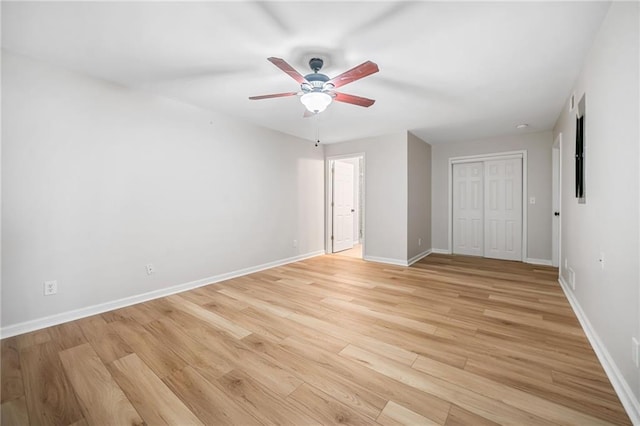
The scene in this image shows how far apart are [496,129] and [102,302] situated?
6.02m

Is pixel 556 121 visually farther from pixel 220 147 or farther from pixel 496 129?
pixel 220 147

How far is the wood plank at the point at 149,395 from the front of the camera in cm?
137

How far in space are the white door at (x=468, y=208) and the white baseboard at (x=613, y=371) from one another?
9.66 feet

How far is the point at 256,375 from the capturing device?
171cm

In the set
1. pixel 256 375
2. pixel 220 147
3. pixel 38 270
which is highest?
pixel 220 147

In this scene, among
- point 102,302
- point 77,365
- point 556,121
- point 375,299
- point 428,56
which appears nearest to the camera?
point 77,365

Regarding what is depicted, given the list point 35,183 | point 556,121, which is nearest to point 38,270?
point 35,183

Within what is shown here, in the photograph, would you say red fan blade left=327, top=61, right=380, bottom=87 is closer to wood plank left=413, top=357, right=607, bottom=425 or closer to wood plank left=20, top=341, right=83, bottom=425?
wood plank left=413, top=357, right=607, bottom=425

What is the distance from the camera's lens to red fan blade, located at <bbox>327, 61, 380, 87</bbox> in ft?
6.01

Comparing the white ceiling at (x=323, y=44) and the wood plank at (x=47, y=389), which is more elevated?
the white ceiling at (x=323, y=44)

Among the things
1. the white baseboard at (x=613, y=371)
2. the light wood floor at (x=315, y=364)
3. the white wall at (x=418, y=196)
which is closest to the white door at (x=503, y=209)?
the white wall at (x=418, y=196)

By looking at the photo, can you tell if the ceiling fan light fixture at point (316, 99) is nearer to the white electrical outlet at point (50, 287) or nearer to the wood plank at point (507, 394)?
the wood plank at point (507, 394)

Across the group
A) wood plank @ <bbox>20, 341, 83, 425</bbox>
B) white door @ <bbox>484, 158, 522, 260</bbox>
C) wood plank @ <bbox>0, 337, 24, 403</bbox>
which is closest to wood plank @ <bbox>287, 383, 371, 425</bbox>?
wood plank @ <bbox>20, 341, 83, 425</bbox>

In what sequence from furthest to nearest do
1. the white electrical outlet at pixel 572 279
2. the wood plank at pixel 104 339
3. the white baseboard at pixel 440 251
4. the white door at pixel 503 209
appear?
1. the white baseboard at pixel 440 251
2. the white door at pixel 503 209
3. the white electrical outlet at pixel 572 279
4. the wood plank at pixel 104 339
